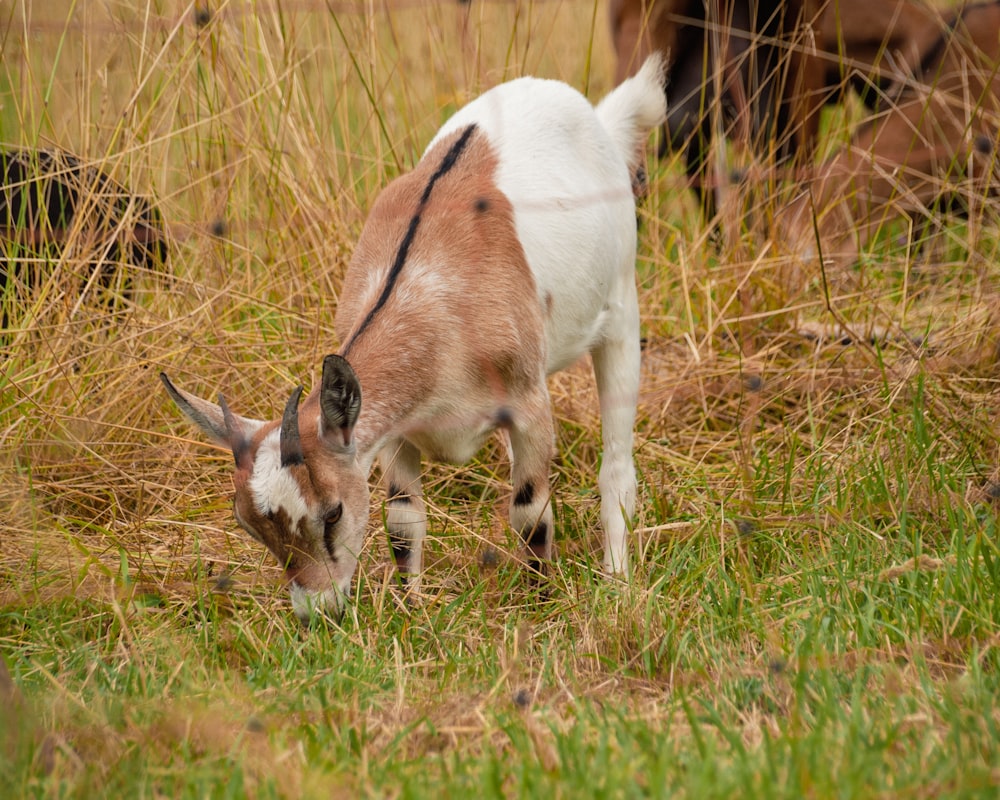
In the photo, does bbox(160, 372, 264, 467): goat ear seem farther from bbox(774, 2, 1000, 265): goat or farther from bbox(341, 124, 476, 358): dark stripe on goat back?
bbox(774, 2, 1000, 265): goat

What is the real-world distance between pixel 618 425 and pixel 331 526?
121cm

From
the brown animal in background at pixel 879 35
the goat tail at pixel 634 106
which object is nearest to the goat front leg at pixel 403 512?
the goat tail at pixel 634 106

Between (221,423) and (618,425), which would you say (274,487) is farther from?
(618,425)

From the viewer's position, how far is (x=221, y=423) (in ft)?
10.7

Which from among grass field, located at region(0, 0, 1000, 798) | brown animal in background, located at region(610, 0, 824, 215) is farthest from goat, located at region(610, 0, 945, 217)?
grass field, located at region(0, 0, 1000, 798)

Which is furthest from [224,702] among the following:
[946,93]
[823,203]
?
[946,93]

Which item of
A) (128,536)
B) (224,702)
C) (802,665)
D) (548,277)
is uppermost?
(548,277)

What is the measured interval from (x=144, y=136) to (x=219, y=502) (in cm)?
183

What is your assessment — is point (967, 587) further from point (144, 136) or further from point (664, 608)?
point (144, 136)

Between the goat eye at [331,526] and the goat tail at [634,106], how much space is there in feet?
6.03

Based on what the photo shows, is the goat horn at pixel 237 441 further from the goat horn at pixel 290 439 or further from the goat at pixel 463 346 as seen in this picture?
the goat horn at pixel 290 439

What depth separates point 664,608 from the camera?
131 inches

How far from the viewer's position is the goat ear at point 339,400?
3059mm

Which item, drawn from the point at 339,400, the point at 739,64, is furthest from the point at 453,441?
the point at 739,64
